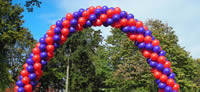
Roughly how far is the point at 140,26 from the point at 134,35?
0.38 m

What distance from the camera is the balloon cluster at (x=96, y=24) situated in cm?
722

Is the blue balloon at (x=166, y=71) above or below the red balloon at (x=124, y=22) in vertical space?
below

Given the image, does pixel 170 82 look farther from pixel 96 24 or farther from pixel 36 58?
pixel 36 58

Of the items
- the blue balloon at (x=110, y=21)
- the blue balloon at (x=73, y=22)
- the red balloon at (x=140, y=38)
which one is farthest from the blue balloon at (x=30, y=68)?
the red balloon at (x=140, y=38)

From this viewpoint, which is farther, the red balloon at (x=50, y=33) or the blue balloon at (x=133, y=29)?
the red balloon at (x=50, y=33)

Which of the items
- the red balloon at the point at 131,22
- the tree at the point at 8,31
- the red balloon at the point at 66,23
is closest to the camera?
the red balloon at the point at 131,22

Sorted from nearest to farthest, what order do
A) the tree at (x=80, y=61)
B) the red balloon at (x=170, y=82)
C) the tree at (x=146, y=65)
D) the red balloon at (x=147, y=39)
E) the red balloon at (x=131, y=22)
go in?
the red balloon at (x=170, y=82)
the red balloon at (x=147, y=39)
the red balloon at (x=131, y=22)
the tree at (x=146, y=65)
the tree at (x=80, y=61)

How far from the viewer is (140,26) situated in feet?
24.4

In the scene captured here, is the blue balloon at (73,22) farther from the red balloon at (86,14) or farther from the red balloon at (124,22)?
the red balloon at (124,22)

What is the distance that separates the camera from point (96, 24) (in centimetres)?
769

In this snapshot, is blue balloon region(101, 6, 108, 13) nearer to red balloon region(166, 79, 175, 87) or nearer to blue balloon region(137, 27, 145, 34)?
blue balloon region(137, 27, 145, 34)

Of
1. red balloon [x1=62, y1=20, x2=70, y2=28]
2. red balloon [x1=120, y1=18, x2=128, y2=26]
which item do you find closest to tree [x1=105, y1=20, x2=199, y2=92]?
red balloon [x1=120, y1=18, x2=128, y2=26]

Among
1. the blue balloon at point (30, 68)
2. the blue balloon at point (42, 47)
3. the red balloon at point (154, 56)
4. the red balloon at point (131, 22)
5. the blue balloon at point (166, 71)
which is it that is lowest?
the blue balloon at point (166, 71)

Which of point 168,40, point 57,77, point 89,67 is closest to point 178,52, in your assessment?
point 168,40
